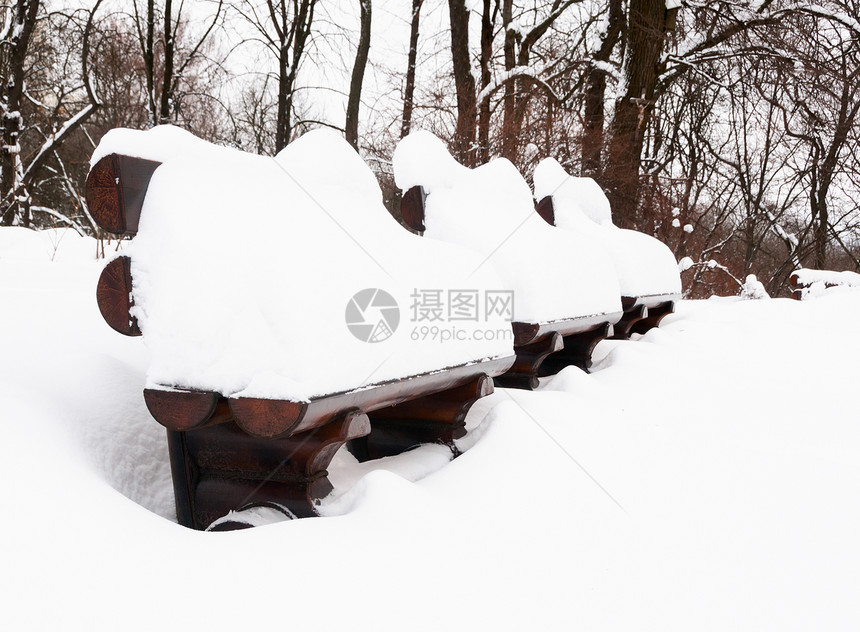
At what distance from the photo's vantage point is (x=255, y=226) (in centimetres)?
165

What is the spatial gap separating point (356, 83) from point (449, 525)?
9.46m

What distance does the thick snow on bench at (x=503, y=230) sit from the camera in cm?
307

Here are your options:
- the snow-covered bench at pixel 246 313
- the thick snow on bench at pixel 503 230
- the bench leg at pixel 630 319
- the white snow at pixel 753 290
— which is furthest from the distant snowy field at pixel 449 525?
the white snow at pixel 753 290

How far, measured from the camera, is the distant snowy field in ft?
4.40

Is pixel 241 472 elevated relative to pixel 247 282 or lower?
lower

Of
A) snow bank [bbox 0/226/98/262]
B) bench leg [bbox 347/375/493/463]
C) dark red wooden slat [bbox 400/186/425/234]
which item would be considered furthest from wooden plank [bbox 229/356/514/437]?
snow bank [bbox 0/226/98/262]

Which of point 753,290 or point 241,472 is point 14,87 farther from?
point 753,290

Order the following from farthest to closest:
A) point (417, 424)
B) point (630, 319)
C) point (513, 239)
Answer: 1. point (630, 319)
2. point (513, 239)
3. point (417, 424)

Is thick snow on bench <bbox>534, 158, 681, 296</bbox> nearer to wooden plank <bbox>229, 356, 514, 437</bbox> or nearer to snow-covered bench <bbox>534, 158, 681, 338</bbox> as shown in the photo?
snow-covered bench <bbox>534, 158, 681, 338</bbox>

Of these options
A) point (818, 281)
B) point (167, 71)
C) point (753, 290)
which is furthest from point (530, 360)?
point (167, 71)

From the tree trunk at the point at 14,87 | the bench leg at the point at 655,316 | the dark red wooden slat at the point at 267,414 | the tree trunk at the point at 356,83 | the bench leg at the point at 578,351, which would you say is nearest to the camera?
the dark red wooden slat at the point at 267,414

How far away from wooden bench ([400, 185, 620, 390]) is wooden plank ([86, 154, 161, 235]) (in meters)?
1.67

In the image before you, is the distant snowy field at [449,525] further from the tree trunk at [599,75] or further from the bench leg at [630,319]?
the tree trunk at [599,75]

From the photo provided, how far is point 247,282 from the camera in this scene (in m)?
1.56
